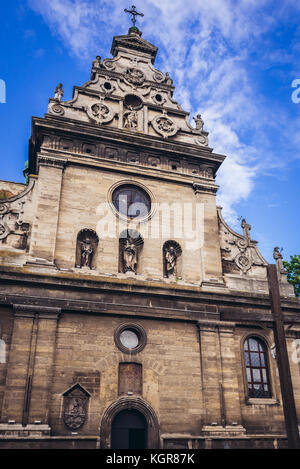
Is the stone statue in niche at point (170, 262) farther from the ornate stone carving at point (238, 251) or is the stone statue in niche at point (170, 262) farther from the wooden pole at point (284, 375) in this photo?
the wooden pole at point (284, 375)

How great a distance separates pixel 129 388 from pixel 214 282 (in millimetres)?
5790

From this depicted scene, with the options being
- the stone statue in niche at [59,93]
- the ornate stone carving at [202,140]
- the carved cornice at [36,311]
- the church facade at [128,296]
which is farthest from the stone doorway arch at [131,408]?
the stone statue in niche at [59,93]

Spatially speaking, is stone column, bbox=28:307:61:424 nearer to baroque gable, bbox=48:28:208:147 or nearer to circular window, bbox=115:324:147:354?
circular window, bbox=115:324:147:354

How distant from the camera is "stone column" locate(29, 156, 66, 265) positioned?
16.6 meters

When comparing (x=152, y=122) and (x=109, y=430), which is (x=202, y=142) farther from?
(x=109, y=430)

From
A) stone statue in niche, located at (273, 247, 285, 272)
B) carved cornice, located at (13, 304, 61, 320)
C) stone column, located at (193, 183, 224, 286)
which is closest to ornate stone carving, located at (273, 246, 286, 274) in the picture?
stone statue in niche, located at (273, 247, 285, 272)

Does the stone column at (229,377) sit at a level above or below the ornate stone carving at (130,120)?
below

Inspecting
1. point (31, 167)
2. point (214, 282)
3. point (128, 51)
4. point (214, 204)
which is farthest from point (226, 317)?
point (128, 51)

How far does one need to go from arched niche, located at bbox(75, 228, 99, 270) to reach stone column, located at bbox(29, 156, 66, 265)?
1159mm

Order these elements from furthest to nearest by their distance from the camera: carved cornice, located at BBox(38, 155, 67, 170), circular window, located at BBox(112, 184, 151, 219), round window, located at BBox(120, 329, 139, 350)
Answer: circular window, located at BBox(112, 184, 151, 219) < carved cornice, located at BBox(38, 155, 67, 170) < round window, located at BBox(120, 329, 139, 350)

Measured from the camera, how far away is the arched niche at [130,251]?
17798 mm

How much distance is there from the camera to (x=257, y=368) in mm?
17766

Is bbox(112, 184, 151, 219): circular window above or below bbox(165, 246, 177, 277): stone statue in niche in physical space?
above

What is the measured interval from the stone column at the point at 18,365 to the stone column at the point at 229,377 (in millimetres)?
7466
